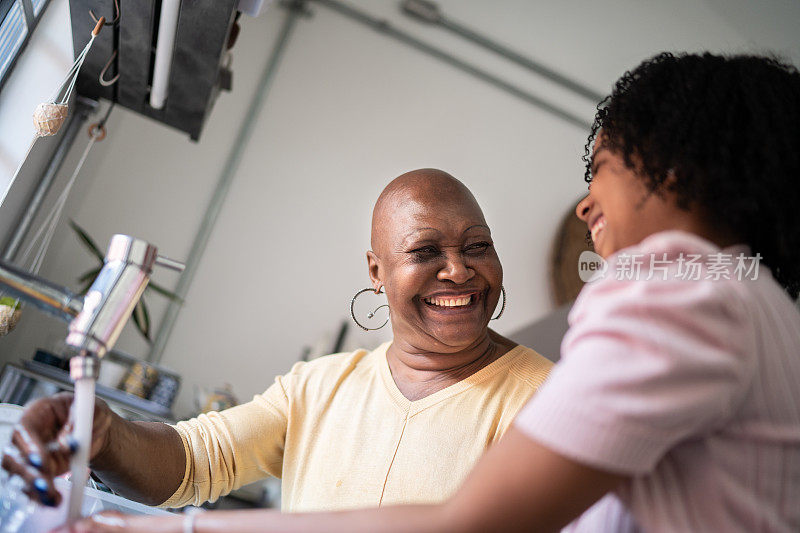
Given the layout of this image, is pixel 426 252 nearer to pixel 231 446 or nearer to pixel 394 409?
pixel 394 409

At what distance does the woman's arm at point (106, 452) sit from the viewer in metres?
0.73

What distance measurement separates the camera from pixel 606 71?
3.91 meters

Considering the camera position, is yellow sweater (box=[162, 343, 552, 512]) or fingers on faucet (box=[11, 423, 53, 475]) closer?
fingers on faucet (box=[11, 423, 53, 475])

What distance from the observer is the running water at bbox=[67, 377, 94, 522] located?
0.69m

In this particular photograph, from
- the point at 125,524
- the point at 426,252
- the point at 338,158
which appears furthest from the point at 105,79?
the point at 338,158

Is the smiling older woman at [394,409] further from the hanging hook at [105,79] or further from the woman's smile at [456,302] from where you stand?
the hanging hook at [105,79]

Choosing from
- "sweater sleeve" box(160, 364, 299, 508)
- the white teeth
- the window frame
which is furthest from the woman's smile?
the window frame

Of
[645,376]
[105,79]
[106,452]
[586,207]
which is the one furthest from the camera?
[105,79]

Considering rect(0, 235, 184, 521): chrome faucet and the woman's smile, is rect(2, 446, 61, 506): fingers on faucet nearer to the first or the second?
rect(0, 235, 184, 521): chrome faucet

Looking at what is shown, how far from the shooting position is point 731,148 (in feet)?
2.15

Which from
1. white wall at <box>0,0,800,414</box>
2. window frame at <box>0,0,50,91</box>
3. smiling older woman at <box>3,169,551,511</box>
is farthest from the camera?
white wall at <box>0,0,800,414</box>

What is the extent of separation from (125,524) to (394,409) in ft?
2.24

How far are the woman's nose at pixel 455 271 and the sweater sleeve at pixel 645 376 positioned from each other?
794 mm

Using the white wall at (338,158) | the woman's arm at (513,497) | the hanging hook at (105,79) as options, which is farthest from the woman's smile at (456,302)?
the white wall at (338,158)
